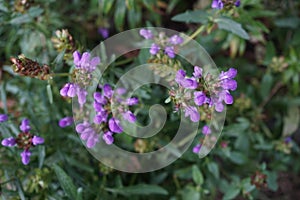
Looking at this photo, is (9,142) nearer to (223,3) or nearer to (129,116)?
(129,116)

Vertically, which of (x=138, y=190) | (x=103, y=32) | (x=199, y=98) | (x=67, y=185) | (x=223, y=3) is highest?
(x=103, y=32)

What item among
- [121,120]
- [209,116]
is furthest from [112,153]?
[209,116]

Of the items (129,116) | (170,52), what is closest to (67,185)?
(129,116)

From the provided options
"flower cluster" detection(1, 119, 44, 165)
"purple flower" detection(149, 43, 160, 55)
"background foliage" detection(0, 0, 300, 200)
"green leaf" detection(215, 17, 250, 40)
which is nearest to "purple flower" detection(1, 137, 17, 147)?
"flower cluster" detection(1, 119, 44, 165)

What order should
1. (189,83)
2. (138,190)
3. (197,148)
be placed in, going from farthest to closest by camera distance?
(138,190) → (197,148) → (189,83)

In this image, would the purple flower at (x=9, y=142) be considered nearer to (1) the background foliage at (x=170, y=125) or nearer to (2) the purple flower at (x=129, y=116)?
(1) the background foliage at (x=170, y=125)

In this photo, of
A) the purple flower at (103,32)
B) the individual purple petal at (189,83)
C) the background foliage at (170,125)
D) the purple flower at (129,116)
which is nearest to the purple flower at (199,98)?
the individual purple petal at (189,83)

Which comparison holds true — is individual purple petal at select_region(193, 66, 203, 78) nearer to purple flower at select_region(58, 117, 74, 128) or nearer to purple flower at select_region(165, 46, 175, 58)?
purple flower at select_region(165, 46, 175, 58)
